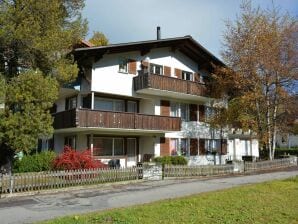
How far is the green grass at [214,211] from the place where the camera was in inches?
432

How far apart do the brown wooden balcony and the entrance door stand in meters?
2.75

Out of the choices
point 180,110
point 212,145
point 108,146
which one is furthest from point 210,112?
point 108,146

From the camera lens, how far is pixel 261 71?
113ft

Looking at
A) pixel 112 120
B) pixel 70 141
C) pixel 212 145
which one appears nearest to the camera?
pixel 112 120

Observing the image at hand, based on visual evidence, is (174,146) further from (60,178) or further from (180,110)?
(60,178)

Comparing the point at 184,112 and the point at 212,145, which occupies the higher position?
the point at 184,112

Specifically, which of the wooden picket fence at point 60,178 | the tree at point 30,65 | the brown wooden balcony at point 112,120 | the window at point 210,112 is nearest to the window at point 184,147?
the brown wooden balcony at point 112,120

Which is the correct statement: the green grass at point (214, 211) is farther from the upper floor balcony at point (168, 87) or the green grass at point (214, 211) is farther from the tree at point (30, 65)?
the upper floor balcony at point (168, 87)

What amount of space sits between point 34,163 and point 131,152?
883cm

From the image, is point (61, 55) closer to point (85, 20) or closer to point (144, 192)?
point (85, 20)

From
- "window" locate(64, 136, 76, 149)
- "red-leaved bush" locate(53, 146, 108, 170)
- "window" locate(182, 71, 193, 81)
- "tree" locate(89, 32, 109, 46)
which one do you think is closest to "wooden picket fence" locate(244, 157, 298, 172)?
"window" locate(182, 71, 193, 81)

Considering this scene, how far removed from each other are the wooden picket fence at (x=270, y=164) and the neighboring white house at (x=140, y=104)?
5971mm

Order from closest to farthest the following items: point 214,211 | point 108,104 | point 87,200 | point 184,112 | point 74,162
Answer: point 214,211 < point 87,200 < point 74,162 < point 108,104 < point 184,112

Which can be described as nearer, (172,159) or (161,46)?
(172,159)
